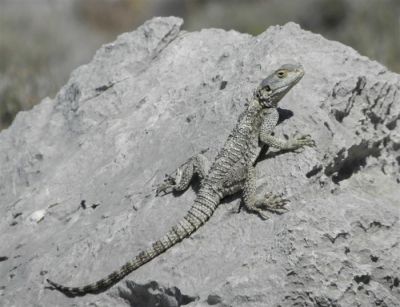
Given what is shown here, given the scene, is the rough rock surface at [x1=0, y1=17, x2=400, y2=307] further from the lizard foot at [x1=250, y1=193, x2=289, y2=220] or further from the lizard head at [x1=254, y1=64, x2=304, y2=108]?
the lizard head at [x1=254, y1=64, x2=304, y2=108]

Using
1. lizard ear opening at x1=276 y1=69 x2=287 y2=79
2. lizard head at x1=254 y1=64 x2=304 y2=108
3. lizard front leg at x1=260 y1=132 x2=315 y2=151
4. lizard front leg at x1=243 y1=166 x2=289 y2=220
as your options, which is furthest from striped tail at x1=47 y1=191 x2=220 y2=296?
lizard ear opening at x1=276 y1=69 x2=287 y2=79

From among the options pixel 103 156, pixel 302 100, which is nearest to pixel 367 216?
pixel 302 100

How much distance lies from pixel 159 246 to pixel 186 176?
0.73m

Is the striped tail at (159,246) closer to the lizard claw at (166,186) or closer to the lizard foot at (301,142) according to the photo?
the lizard claw at (166,186)

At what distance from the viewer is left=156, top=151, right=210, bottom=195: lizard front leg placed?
216 inches

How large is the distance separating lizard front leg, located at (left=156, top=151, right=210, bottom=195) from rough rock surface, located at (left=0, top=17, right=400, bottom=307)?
0.26 feet

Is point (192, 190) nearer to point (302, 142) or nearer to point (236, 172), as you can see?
point (236, 172)

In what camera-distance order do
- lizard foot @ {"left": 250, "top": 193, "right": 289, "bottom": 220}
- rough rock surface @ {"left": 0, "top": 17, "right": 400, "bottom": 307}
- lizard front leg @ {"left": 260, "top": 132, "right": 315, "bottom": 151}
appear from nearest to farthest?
rough rock surface @ {"left": 0, "top": 17, "right": 400, "bottom": 307} → lizard foot @ {"left": 250, "top": 193, "right": 289, "bottom": 220} → lizard front leg @ {"left": 260, "top": 132, "right": 315, "bottom": 151}

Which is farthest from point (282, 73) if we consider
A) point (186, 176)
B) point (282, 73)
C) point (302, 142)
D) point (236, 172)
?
point (186, 176)

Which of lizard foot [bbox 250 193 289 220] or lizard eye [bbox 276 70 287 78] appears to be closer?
lizard foot [bbox 250 193 289 220]

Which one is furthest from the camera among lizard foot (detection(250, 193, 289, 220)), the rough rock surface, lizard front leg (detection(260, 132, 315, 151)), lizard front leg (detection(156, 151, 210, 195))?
lizard front leg (detection(156, 151, 210, 195))

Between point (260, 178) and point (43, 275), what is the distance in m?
1.75

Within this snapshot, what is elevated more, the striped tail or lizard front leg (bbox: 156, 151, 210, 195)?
lizard front leg (bbox: 156, 151, 210, 195)

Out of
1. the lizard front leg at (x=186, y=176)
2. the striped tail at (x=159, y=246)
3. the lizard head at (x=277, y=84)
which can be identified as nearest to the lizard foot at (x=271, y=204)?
the striped tail at (x=159, y=246)
